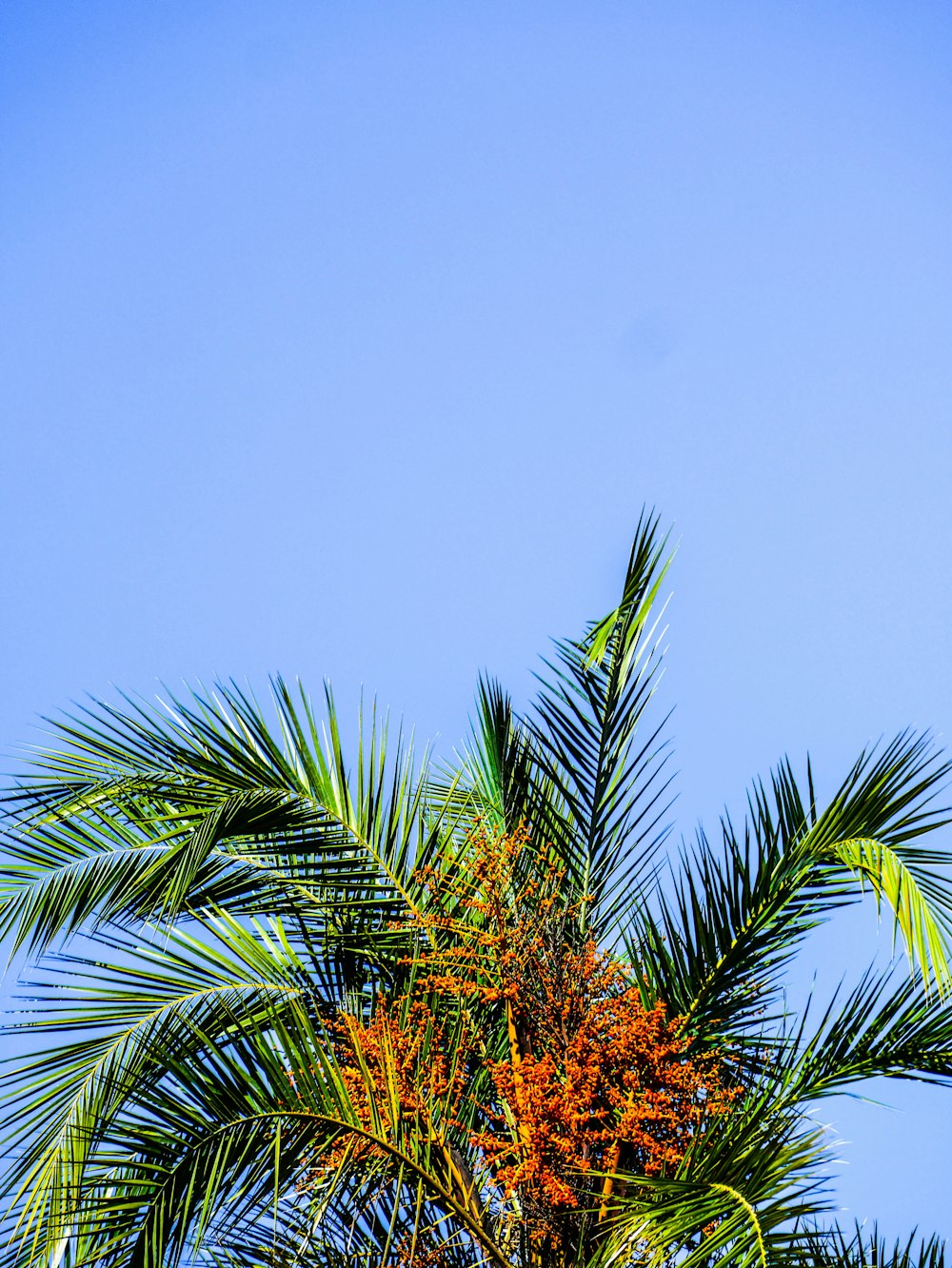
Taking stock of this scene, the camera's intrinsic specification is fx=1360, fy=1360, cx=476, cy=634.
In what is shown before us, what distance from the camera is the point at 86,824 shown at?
553cm

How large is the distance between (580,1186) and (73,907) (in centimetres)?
216

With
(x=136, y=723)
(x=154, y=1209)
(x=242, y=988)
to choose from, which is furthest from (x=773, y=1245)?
(x=136, y=723)

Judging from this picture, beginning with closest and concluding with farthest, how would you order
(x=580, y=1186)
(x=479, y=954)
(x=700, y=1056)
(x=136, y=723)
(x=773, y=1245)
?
(x=773, y=1245), (x=580, y=1186), (x=700, y=1056), (x=479, y=954), (x=136, y=723)

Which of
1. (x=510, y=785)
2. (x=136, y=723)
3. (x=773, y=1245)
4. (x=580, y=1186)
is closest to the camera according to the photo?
(x=773, y=1245)

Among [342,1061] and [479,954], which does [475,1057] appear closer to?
[479,954]

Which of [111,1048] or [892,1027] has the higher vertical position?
[892,1027]

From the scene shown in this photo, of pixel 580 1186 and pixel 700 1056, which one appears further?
pixel 700 1056

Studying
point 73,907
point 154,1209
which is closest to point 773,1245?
point 154,1209

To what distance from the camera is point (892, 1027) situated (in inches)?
197

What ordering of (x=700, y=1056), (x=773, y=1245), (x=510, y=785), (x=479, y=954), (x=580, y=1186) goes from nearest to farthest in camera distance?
→ (x=773, y=1245) → (x=580, y=1186) → (x=700, y=1056) → (x=479, y=954) → (x=510, y=785)

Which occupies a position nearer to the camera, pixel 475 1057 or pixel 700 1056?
pixel 700 1056

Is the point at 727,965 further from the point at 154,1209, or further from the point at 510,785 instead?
the point at 154,1209

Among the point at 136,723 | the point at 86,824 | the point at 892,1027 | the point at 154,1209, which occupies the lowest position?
the point at 154,1209

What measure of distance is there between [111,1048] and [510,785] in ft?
7.84
